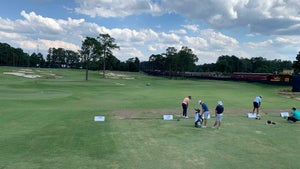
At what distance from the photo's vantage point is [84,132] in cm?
1773

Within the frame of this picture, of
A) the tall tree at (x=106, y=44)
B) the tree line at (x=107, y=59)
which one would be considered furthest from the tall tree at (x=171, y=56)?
the tall tree at (x=106, y=44)

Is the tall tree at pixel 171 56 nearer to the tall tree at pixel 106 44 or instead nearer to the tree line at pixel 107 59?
the tree line at pixel 107 59

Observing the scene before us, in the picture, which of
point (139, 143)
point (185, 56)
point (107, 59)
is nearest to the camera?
point (139, 143)

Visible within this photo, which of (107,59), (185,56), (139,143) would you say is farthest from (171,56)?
(139,143)

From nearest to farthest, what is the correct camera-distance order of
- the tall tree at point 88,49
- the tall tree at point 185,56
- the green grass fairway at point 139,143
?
the green grass fairway at point 139,143 → the tall tree at point 88,49 → the tall tree at point 185,56

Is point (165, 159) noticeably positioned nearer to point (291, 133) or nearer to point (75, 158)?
point (75, 158)

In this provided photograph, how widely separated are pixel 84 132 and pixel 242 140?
926 centimetres

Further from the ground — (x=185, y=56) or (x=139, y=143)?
(x=185, y=56)

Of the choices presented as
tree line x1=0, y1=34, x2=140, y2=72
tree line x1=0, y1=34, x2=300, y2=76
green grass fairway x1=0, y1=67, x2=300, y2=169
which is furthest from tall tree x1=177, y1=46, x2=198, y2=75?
green grass fairway x1=0, y1=67, x2=300, y2=169

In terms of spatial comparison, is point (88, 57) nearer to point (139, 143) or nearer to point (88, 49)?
point (88, 49)

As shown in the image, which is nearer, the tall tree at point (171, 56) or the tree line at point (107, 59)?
the tree line at point (107, 59)

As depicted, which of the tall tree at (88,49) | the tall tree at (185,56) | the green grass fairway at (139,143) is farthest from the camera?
the tall tree at (185,56)

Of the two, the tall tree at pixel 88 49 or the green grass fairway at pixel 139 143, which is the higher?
the tall tree at pixel 88 49

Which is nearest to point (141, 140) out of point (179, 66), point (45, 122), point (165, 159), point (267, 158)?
point (165, 159)
